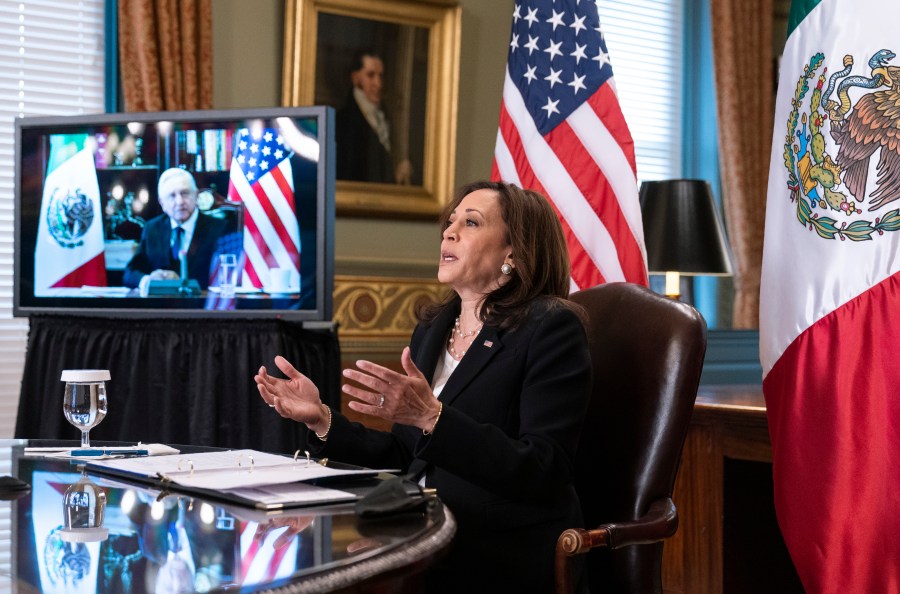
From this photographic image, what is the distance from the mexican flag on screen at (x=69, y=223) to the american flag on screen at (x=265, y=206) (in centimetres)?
56

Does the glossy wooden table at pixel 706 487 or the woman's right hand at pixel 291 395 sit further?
the glossy wooden table at pixel 706 487

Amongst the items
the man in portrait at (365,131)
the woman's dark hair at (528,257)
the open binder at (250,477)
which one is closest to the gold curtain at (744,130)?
the man in portrait at (365,131)

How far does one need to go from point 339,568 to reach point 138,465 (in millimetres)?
741

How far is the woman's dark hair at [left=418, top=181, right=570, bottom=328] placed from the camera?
2.21m

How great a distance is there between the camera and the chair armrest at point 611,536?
1822 mm

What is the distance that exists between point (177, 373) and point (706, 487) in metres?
1.89

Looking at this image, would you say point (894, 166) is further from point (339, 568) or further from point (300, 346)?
point (300, 346)

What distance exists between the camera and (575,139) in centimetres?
391

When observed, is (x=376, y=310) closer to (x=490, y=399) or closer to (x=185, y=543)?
(x=490, y=399)

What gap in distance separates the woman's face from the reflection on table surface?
904 mm

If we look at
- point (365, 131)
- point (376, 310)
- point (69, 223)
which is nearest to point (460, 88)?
point (365, 131)

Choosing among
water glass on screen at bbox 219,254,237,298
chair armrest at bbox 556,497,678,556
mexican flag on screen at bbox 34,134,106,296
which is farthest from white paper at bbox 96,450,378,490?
mexican flag on screen at bbox 34,134,106,296

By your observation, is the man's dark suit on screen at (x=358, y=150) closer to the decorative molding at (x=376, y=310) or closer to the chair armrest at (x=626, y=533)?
the decorative molding at (x=376, y=310)

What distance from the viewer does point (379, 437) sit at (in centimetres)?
220
